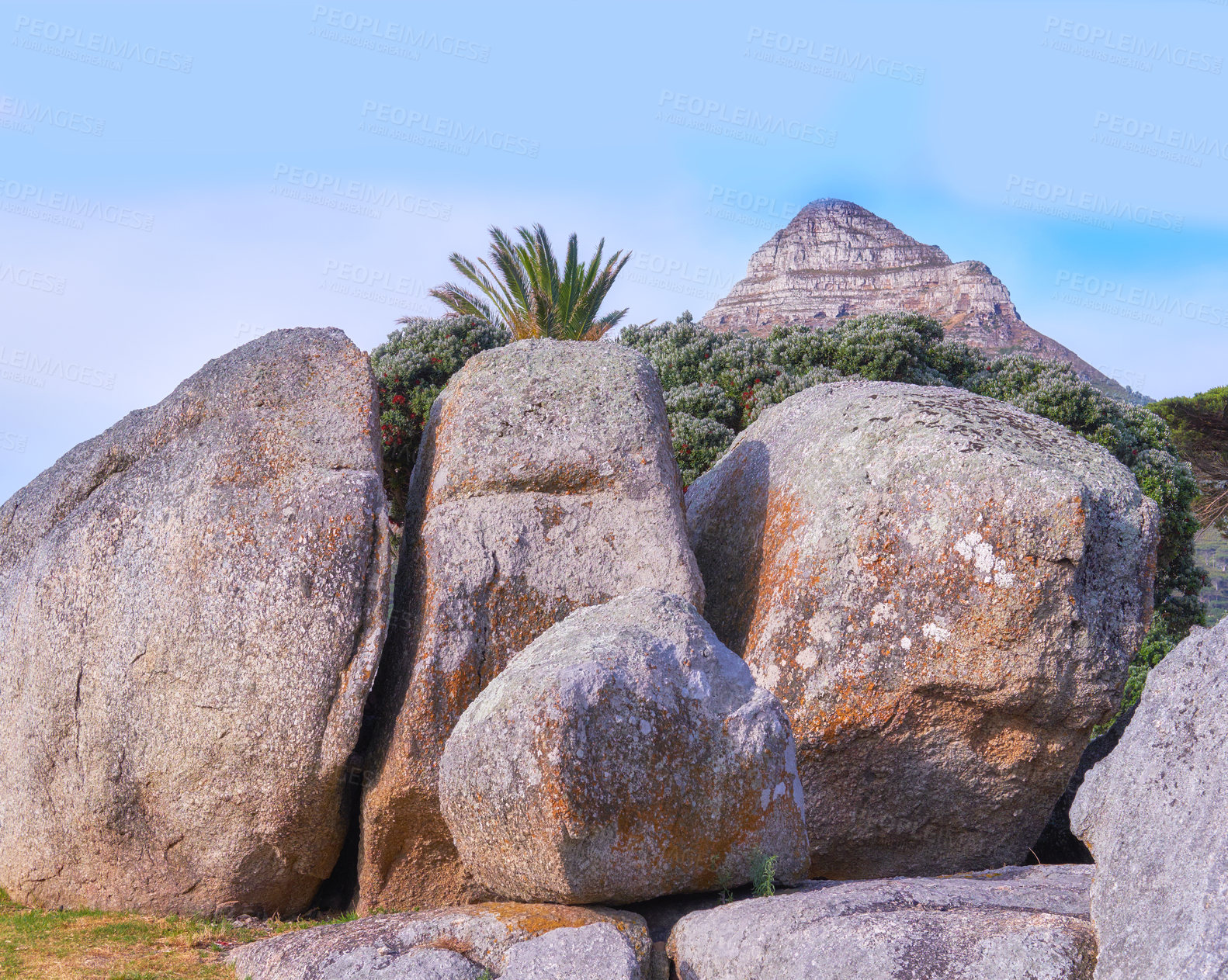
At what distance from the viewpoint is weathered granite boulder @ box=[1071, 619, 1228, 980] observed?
446cm

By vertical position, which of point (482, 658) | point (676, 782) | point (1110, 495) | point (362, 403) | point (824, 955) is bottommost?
point (824, 955)

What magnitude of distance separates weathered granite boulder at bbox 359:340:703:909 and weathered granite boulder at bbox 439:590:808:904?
1.28 metres

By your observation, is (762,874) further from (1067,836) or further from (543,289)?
(543,289)

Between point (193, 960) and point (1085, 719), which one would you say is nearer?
point (193, 960)

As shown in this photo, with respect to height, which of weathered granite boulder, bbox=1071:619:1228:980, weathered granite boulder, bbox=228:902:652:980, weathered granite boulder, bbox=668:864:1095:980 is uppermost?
weathered granite boulder, bbox=1071:619:1228:980

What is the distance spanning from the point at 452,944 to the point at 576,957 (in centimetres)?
87

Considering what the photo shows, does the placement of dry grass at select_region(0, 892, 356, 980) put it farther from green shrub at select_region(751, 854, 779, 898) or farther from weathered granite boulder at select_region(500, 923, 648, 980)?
green shrub at select_region(751, 854, 779, 898)

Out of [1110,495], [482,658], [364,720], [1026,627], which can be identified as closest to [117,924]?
[364,720]

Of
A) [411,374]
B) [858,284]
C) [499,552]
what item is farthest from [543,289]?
[858,284]

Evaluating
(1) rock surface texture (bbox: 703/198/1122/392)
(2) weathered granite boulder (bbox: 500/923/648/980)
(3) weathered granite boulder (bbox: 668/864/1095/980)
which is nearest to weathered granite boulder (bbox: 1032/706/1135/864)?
(3) weathered granite boulder (bbox: 668/864/1095/980)

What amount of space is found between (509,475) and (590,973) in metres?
4.05

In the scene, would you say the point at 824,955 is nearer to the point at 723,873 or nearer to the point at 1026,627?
the point at 723,873

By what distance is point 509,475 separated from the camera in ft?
29.1

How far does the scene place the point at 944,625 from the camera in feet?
26.6
